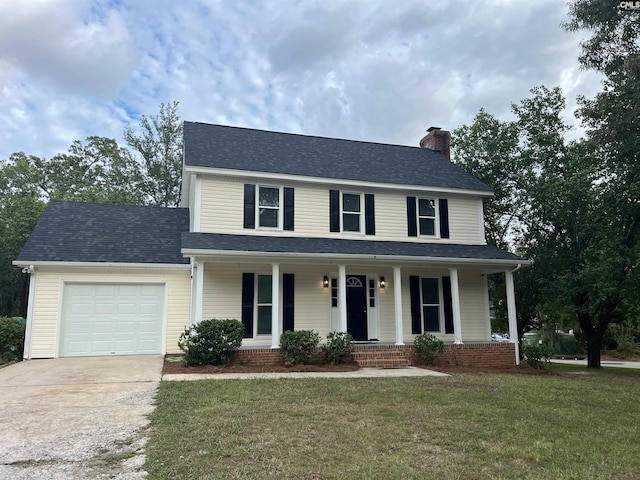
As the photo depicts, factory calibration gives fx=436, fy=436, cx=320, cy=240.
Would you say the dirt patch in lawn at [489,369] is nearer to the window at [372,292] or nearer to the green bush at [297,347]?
the window at [372,292]

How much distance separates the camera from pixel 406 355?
11812mm

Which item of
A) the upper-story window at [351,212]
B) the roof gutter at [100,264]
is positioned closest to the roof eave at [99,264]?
the roof gutter at [100,264]

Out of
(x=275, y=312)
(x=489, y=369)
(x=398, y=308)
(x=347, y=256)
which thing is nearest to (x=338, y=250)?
(x=347, y=256)

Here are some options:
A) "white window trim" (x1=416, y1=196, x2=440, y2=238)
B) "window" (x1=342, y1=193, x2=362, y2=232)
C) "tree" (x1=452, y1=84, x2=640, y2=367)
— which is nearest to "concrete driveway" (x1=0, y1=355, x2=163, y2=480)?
"window" (x1=342, y1=193, x2=362, y2=232)

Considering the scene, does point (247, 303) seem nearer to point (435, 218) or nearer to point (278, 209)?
point (278, 209)

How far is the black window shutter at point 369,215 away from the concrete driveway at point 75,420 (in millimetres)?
7399

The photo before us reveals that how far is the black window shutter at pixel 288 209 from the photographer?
13.2 m

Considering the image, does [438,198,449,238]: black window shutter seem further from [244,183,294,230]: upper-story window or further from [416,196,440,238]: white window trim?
[244,183,294,230]: upper-story window

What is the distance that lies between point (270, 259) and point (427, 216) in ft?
19.7

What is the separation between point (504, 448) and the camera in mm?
4449

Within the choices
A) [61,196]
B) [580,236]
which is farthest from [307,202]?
[61,196]

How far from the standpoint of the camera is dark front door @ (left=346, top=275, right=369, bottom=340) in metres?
13.4

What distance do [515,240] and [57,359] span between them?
54.8 feet

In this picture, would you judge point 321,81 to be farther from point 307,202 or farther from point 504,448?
point 504,448
